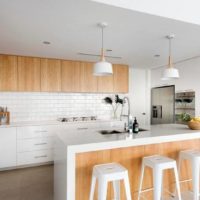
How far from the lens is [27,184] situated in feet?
9.59

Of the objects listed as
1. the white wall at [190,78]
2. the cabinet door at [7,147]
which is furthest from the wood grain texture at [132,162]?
the cabinet door at [7,147]

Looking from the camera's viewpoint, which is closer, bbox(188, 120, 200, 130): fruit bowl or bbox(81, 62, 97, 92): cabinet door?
bbox(188, 120, 200, 130): fruit bowl

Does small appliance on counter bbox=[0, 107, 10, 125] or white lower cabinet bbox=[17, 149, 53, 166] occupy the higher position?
small appliance on counter bbox=[0, 107, 10, 125]

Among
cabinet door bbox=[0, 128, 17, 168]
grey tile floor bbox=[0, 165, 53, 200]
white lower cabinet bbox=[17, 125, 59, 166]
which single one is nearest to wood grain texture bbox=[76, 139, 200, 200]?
grey tile floor bbox=[0, 165, 53, 200]

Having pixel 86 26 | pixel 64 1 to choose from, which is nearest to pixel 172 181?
pixel 86 26

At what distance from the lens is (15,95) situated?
13.1 feet

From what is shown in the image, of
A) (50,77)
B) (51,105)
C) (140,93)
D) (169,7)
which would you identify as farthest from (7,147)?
(140,93)

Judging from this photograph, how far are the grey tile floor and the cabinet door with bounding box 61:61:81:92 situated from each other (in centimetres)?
186

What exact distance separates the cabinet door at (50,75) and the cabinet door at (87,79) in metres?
0.60

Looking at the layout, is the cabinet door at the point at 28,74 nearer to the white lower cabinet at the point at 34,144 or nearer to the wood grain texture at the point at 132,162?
the white lower cabinet at the point at 34,144

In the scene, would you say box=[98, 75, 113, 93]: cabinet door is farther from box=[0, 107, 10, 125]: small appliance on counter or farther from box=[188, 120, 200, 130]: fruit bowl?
box=[188, 120, 200, 130]: fruit bowl

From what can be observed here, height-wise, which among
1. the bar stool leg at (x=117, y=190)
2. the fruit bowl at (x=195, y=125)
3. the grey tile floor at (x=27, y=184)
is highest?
the fruit bowl at (x=195, y=125)

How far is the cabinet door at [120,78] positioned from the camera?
15.4 ft

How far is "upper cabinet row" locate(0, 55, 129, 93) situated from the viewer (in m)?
3.71
